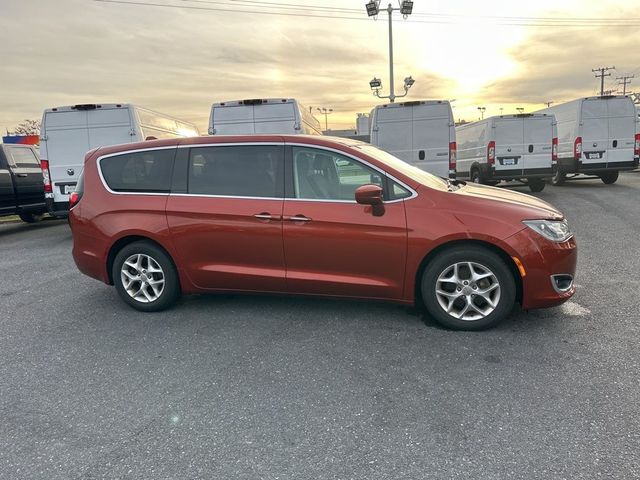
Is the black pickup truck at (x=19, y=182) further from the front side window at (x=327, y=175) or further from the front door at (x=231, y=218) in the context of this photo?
the front side window at (x=327, y=175)

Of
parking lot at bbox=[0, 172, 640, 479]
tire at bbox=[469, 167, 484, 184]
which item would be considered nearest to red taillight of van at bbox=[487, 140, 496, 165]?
tire at bbox=[469, 167, 484, 184]

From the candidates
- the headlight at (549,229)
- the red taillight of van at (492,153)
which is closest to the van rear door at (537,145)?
the red taillight of van at (492,153)

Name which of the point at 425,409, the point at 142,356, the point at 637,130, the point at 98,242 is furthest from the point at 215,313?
the point at 637,130

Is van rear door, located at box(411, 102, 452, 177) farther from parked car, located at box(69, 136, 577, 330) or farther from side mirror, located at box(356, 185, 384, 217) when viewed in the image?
side mirror, located at box(356, 185, 384, 217)

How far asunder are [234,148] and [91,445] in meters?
2.77

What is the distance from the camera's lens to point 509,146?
13242 mm

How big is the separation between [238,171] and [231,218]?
46 centimetres

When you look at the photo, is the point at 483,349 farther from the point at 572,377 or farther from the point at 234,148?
the point at 234,148

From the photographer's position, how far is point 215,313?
4605mm

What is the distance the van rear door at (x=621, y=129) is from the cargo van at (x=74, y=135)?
1323 centimetres

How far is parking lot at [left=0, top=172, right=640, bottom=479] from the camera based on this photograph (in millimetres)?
2422

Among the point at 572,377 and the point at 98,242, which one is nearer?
the point at 572,377

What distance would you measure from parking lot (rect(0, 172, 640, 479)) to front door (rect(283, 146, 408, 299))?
377 mm

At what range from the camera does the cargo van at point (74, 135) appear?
8680mm
